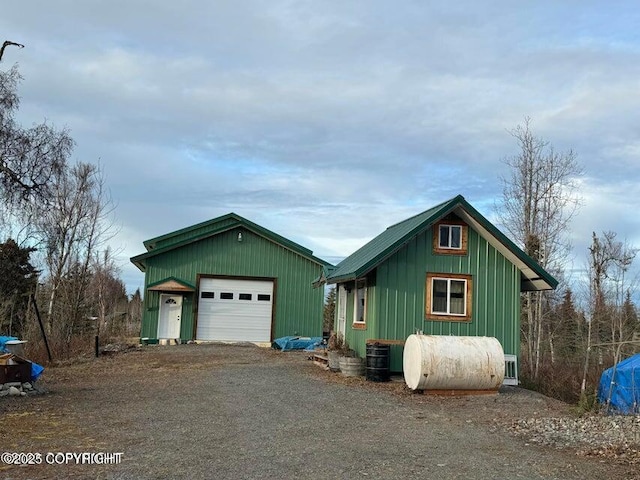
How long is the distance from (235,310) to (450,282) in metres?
12.8

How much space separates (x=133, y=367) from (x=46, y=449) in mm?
10178

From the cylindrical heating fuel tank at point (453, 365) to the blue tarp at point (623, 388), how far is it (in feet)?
7.12

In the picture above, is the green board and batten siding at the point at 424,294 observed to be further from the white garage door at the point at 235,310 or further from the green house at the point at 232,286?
the white garage door at the point at 235,310

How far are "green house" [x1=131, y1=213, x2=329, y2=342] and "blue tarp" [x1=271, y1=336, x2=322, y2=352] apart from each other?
1.19 metres

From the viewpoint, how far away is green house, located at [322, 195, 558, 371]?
52.6ft

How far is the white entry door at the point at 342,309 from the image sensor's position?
65.1 ft

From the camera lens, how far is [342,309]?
20.4 metres

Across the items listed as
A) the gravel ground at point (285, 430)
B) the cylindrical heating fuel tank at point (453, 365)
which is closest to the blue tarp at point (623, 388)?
the gravel ground at point (285, 430)

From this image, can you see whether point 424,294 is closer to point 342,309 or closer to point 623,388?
point 342,309

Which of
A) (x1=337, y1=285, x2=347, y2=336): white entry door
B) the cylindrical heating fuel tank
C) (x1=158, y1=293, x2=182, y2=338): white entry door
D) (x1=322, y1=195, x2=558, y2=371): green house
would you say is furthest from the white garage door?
the cylindrical heating fuel tank

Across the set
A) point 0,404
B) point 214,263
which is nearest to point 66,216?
point 214,263

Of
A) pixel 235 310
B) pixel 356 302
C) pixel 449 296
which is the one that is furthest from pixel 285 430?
pixel 235 310

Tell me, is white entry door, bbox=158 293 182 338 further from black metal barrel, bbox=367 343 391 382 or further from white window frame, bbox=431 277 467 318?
white window frame, bbox=431 277 467 318

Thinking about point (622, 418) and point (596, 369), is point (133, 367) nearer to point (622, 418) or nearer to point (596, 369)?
point (622, 418)
